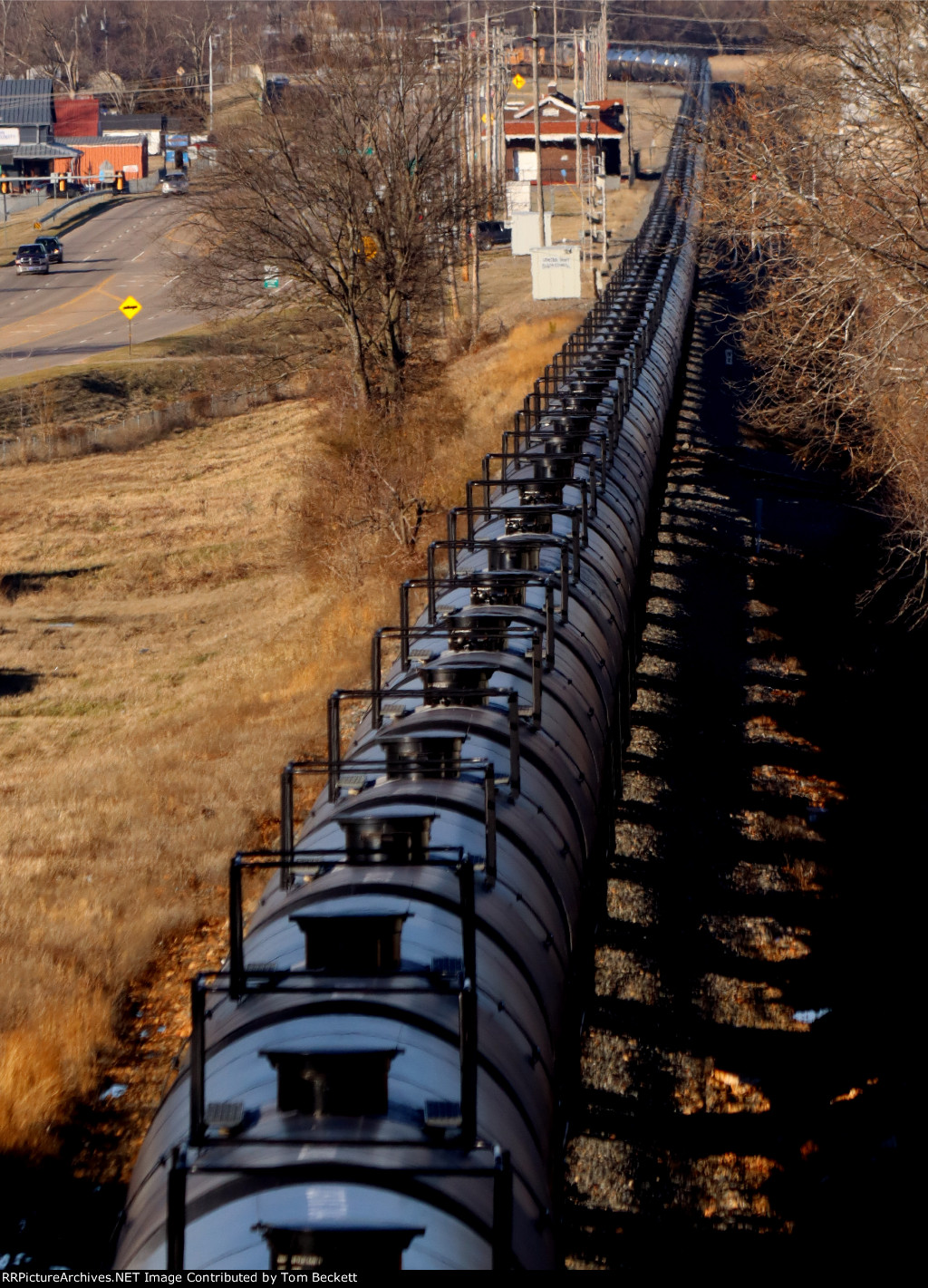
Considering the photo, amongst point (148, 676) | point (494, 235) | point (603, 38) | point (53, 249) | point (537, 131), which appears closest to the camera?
point (148, 676)

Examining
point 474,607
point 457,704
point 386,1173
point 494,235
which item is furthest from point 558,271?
point 494,235

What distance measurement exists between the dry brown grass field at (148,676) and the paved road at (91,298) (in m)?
13.5

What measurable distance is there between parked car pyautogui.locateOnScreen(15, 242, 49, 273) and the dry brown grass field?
37991 mm

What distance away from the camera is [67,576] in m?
41.0

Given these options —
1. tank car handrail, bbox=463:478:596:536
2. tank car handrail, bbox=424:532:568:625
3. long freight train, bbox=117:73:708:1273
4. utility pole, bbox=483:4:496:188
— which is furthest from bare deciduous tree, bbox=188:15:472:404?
long freight train, bbox=117:73:708:1273

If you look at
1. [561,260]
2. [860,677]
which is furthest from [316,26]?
[860,677]

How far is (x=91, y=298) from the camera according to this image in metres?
79.8

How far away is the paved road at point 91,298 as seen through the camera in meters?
66.8

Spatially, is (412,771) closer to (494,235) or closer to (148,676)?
(148,676)

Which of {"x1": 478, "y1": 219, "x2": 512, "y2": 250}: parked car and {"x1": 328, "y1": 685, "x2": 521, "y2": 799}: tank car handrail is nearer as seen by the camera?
{"x1": 328, "y1": 685, "x2": 521, "y2": 799}: tank car handrail

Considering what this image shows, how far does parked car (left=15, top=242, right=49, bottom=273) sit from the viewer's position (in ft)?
286

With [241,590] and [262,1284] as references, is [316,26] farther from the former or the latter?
[262,1284]

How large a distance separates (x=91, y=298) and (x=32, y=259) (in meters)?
10.5

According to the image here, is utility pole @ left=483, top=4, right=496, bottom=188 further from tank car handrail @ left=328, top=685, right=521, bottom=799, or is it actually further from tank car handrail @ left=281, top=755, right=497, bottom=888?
tank car handrail @ left=281, top=755, right=497, bottom=888
